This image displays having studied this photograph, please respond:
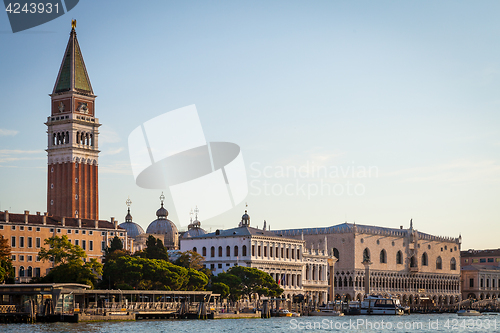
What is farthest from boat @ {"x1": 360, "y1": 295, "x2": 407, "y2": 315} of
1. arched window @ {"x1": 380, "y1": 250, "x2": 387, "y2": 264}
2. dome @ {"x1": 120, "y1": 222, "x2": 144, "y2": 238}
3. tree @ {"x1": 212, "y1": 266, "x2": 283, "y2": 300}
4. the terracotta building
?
dome @ {"x1": 120, "y1": 222, "x2": 144, "y2": 238}

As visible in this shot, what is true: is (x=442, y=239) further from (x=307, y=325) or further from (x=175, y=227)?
(x=307, y=325)

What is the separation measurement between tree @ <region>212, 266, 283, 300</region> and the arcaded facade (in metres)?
23.7

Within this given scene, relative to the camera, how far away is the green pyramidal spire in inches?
4407

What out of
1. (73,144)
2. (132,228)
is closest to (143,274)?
(73,144)

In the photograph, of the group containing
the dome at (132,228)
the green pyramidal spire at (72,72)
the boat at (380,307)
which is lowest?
the boat at (380,307)

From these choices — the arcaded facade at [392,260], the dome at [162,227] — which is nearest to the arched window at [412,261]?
the arcaded facade at [392,260]

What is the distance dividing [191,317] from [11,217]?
26.9 meters

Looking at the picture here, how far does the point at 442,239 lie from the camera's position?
464 ft

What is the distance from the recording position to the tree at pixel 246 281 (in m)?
83.7

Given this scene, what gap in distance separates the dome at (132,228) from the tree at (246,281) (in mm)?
46358

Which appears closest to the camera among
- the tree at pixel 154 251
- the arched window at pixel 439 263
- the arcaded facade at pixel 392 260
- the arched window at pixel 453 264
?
the tree at pixel 154 251

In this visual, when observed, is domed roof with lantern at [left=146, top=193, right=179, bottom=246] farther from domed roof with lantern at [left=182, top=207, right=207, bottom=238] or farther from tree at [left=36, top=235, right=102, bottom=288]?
tree at [left=36, top=235, right=102, bottom=288]

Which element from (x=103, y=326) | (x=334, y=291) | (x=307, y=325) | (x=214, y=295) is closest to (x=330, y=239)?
(x=334, y=291)

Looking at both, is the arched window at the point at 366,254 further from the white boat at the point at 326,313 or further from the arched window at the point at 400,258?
the white boat at the point at 326,313
